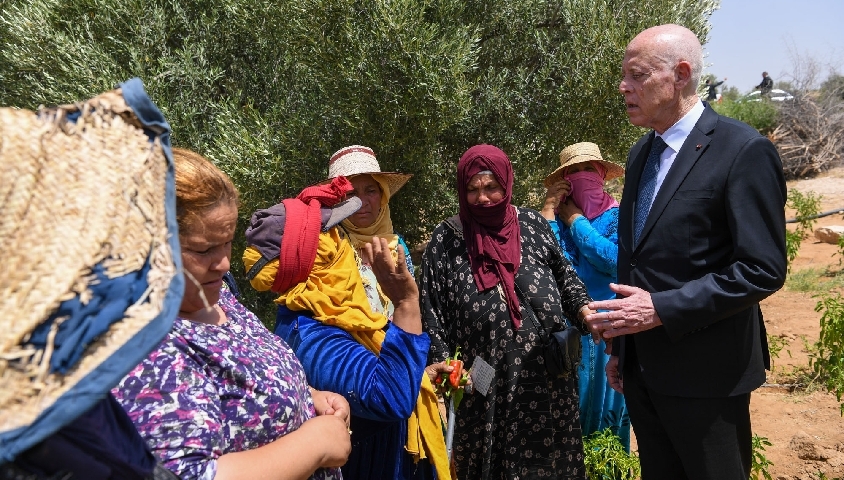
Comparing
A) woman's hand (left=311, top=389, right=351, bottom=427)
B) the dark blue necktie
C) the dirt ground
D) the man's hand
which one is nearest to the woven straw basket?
woman's hand (left=311, top=389, right=351, bottom=427)

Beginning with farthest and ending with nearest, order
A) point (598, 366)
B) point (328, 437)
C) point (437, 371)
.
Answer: point (598, 366) → point (437, 371) → point (328, 437)

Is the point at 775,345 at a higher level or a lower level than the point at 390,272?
higher

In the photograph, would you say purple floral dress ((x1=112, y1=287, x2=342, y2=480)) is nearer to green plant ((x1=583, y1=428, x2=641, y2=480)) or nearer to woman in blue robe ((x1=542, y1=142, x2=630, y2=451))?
green plant ((x1=583, y1=428, x2=641, y2=480))

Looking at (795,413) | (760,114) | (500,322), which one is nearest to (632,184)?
(500,322)

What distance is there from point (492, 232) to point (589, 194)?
1.17 metres

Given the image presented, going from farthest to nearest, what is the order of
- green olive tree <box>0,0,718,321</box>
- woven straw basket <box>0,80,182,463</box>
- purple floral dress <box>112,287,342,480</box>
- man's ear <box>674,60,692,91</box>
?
green olive tree <box>0,0,718,321</box>
man's ear <box>674,60,692,91</box>
purple floral dress <box>112,287,342,480</box>
woven straw basket <box>0,80,182,463</box>

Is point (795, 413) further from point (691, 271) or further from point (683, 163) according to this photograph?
point (683, 163)

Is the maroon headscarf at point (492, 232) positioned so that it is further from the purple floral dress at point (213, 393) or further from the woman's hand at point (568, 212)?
the purple floral dress at point (213, 393)

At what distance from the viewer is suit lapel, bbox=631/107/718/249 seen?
7.56ft

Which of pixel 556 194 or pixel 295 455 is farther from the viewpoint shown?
pixel 556 194

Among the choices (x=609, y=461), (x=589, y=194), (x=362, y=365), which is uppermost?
(x=589, y=194)

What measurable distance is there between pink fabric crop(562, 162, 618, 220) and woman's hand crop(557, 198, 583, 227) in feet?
0.11

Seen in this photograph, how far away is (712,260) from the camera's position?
2.27 m

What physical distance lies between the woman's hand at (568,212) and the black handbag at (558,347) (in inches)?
42.6
